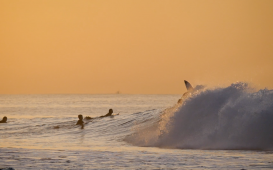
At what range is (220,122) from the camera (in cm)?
2203

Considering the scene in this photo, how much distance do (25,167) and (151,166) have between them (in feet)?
14.3

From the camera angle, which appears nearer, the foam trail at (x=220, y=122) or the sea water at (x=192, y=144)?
the sea water at (x=192, y=144)

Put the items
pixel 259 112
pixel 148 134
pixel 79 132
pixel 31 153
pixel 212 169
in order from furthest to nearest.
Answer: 1. pixel 79 132
2. pixel 148 134
3. pixel 259 112
4. pixel 31 153
5. pixel 212 169

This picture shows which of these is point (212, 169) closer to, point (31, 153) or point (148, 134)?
point (31, 153)

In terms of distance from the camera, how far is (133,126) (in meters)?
31.8

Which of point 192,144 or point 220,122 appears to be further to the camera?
point 220,122

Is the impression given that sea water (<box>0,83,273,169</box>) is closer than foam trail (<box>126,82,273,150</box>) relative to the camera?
Yes

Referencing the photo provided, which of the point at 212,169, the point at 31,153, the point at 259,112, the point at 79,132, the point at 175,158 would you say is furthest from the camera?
the point at 79,132

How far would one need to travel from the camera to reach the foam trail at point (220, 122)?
20.6m

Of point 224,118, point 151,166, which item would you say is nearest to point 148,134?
point 224,118

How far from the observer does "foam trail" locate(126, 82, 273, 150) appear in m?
20.6

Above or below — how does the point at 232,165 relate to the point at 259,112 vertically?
below

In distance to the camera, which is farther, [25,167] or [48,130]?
[48,130]

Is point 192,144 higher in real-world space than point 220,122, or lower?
lower
